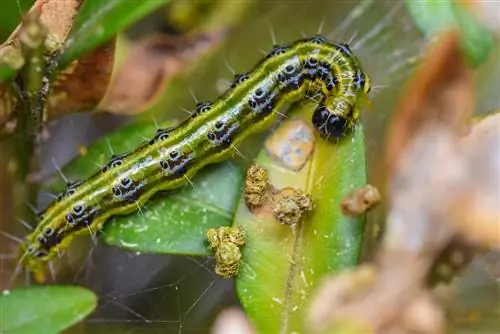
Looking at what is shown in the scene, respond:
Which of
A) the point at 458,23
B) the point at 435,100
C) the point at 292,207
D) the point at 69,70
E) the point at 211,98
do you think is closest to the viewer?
the point at 292,207

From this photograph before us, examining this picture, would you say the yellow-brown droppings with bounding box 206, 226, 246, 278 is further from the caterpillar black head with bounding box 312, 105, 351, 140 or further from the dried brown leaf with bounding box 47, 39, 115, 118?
the dried brown leaf with bounding box 47, 39, 115, 118

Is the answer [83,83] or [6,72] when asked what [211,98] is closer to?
[83,83]

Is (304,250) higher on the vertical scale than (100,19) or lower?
lower

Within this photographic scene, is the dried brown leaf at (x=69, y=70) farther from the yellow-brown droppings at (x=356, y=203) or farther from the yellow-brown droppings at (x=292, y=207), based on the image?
the yellow-brown droppings at (x=356, y=203)

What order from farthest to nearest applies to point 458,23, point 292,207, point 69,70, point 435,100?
point 435,100, point 69,70, point 458,23, point 292,207

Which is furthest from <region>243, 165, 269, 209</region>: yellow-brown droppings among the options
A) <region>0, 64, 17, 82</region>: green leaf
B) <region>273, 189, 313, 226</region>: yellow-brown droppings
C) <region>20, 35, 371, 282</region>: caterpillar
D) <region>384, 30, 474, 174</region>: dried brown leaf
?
<region>0, 64, 17, 82</region>: green leaf

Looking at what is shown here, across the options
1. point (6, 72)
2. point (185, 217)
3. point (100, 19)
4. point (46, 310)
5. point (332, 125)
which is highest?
point (100, 19)

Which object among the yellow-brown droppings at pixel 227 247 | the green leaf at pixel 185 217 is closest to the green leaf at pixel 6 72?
the green leaf at pixel 185 217

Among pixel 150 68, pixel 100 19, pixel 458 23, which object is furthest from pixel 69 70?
pixel 458 23
